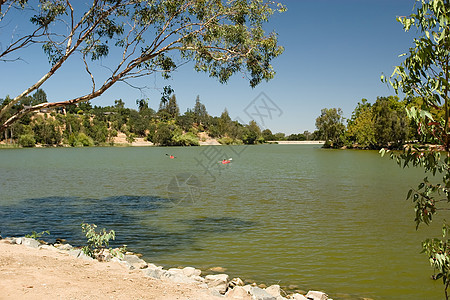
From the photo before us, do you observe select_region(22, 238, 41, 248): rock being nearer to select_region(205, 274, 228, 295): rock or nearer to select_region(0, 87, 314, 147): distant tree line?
select_region(205, 274, 228, 295): rock

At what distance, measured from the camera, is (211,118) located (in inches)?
6747

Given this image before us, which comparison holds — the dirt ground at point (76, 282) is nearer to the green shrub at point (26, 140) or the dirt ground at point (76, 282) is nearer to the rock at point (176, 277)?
the rock at point (176, 277)

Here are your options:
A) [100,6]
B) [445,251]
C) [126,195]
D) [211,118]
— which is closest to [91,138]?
[211,118]

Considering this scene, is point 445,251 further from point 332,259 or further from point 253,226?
point 253,226

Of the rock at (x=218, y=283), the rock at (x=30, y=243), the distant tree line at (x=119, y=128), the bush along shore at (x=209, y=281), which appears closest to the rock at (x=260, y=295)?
the bush along shore at (x=209, y=281)

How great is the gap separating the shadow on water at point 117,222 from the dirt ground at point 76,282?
2598mm

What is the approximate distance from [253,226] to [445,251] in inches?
327

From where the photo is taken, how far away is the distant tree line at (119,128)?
107938 millimetres

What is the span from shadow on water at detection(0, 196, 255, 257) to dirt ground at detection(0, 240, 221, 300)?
2598 mm

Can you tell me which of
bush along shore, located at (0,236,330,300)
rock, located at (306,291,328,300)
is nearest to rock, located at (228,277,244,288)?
bush along shore, located at (0,236,330,300)

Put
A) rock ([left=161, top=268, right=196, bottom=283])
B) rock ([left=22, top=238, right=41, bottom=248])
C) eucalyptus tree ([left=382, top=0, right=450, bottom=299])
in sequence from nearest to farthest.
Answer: eucalyptus tree ([left=382, top=0, right=450, bottom=299]) → rock ([left=161, top=268, right=196, bottom=283]) → rock ([left=22, top=238, right=41, bottom=248])

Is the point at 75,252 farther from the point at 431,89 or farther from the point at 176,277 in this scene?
the point at 431,89

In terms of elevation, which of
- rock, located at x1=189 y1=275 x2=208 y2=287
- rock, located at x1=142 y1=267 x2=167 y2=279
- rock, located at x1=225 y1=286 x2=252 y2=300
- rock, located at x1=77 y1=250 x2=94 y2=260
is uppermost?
rock, located at x1=77 y1=250 x2=94 y2=260

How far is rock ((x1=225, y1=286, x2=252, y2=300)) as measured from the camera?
227 inches
